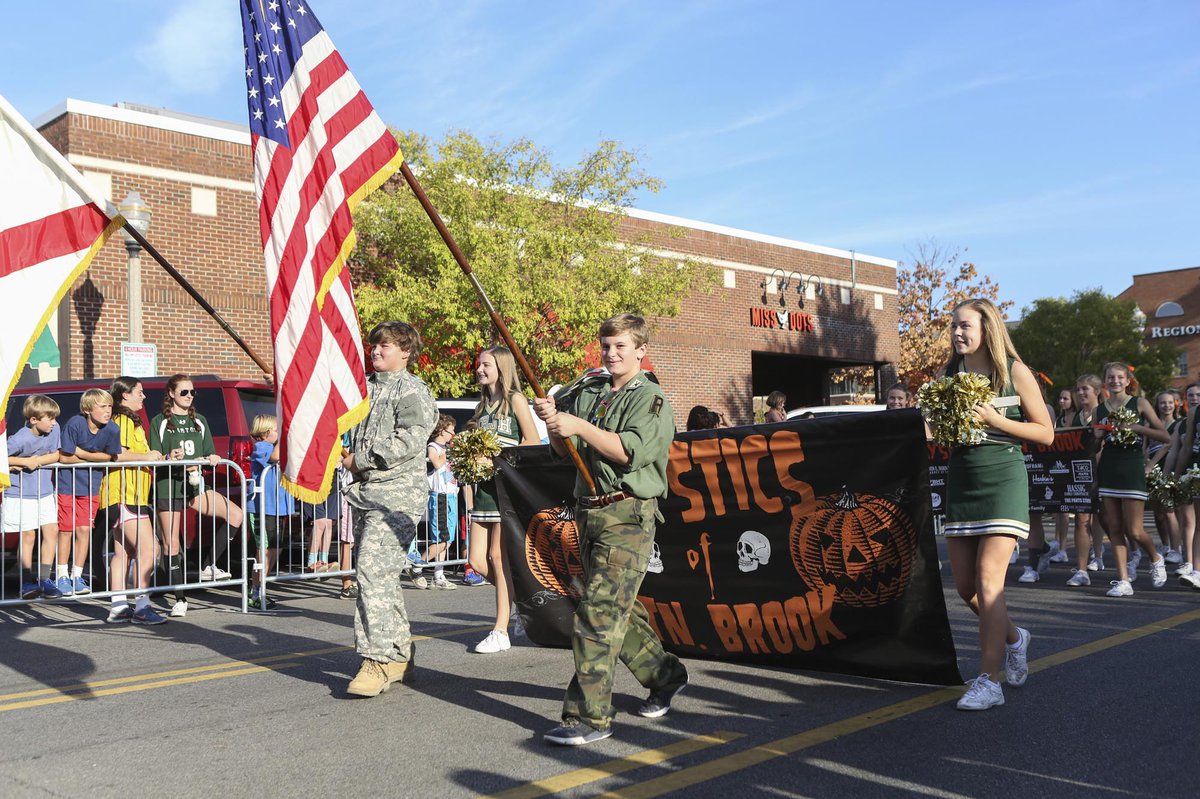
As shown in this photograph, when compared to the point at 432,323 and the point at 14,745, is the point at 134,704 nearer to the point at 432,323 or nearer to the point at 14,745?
the point at 14,745

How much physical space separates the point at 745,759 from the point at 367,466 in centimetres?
269

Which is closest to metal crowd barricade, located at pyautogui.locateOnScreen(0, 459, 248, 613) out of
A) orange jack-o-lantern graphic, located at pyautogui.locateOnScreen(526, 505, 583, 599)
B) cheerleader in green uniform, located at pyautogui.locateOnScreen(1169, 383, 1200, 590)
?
orange jack-o-lantern graphic, located at pyautogui.locateOnScreen(526, 505, 583, 599)

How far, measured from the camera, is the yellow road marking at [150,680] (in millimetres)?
6074

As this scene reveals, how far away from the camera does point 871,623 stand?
576 centimetres

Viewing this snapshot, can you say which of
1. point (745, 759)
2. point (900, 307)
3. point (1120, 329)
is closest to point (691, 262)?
point (745, 759)

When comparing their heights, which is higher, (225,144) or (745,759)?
(225,144)

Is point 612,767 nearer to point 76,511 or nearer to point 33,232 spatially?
point 33,232

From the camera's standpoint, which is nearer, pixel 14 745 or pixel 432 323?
pixel 14 745

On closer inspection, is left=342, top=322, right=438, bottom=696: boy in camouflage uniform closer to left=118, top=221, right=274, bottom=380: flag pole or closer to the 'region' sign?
left=118, top=221, right=274, bottom=380: flag pole

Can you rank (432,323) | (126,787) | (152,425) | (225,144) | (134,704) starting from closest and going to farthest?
(126,787)
(134,704)
(152,425)
(432,323)
(225,144)

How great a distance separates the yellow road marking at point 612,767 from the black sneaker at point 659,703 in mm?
372

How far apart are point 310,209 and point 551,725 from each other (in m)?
3.15

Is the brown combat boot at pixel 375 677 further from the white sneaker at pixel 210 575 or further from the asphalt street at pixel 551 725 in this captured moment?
the white sneaker at pixel 210 575

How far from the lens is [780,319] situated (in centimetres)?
3478
